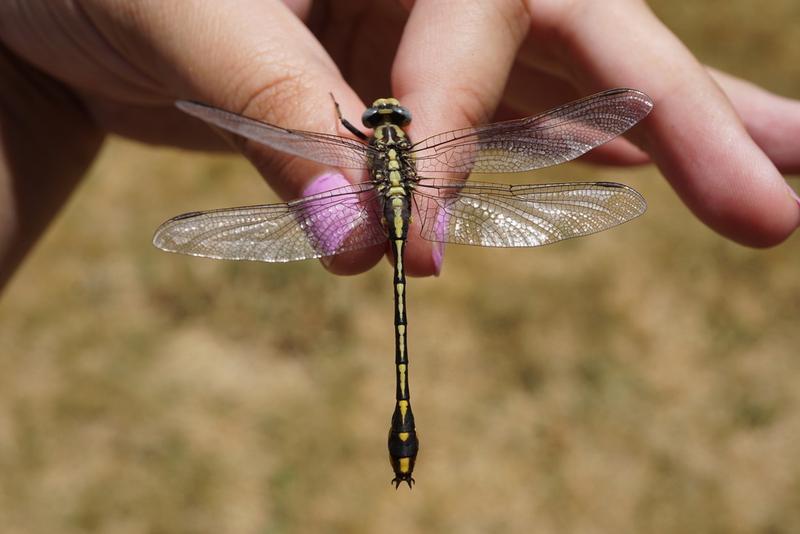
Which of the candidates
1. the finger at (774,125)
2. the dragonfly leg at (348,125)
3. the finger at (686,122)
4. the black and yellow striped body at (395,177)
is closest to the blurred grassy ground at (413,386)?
the finger at (774,125)

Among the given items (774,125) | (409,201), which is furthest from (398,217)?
(774,125)

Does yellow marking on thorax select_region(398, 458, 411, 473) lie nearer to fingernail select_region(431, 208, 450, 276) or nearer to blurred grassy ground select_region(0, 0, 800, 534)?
fingernail select_region(431, 208, 450, 276)

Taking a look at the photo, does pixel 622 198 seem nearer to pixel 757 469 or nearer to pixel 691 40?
pixel 757 469

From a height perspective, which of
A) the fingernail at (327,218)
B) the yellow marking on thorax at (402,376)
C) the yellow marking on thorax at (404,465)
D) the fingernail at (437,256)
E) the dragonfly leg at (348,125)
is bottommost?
the yellow marking on thorax at (404,465)

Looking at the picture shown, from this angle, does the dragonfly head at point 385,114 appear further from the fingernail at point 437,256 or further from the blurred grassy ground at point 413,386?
the blurred grassy ground at point 413,386

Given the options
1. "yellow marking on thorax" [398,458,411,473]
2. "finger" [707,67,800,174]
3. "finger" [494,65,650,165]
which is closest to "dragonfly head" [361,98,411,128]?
"yellow marking on thorax" [398,458,411,473]

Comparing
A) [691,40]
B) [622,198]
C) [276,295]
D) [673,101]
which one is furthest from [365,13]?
[691,40]
